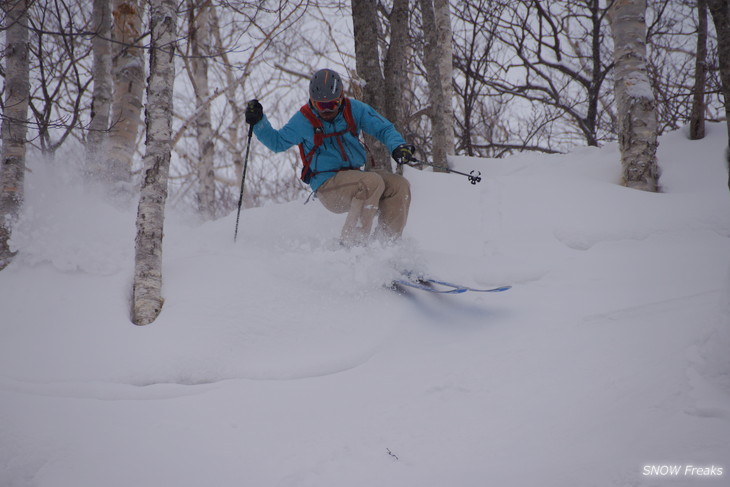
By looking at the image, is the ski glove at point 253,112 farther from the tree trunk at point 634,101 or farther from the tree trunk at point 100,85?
the tree trunk at point 634,101

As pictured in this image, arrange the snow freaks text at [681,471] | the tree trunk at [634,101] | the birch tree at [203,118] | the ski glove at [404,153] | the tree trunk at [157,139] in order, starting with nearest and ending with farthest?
the snow freaks text at [681,471] → the tree trunk at [157,139] → the ski glove at [404,153] → the tree trunk at [634,101] → the birch tree at [203,118]

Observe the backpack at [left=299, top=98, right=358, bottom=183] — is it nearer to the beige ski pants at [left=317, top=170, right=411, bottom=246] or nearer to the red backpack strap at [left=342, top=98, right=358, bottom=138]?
the red backpack strap at [left=342, top=98, right=358, bottom=138]

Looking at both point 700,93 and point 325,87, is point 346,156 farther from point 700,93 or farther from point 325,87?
point 700,93

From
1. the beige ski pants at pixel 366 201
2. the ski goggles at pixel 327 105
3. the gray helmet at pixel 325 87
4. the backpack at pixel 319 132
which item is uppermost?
the gray helmet at pixel 325 87

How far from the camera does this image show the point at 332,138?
4.11m

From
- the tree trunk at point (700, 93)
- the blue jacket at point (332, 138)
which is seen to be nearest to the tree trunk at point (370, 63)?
the blue jacket at point (332, 138)

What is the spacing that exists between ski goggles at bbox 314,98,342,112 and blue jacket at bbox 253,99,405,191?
0.10 meters

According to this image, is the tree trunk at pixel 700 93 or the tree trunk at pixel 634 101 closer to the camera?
the tree trunk at pixel 634 101

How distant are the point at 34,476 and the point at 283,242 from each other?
2.91 m

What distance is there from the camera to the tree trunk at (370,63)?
18.6 ft

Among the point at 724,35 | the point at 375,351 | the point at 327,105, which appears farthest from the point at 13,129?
the point at 724,35

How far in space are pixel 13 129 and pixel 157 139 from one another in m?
2.12

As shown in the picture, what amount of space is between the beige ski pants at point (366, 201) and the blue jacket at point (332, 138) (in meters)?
0.14

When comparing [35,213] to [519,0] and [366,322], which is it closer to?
[366,322]
